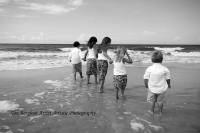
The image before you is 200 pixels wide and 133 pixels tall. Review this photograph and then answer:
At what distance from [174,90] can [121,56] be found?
8.84 feet

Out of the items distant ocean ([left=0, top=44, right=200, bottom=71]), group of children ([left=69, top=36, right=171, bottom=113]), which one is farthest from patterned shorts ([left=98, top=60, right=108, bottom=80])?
distant ocean ([left=0, top=44, right=200, bottom=71])

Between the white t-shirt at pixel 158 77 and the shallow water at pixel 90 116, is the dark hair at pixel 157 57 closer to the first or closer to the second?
the white t-shirt at pixel 158 77

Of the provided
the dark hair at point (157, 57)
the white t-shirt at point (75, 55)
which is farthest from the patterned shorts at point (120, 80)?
the white t-shirt at point (75, 55)

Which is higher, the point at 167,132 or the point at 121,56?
the point at 121,56

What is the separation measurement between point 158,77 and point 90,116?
1.75m

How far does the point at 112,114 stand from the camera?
14.0 ft

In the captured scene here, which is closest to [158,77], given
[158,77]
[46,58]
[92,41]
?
[158,77]

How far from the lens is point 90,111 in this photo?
446cm

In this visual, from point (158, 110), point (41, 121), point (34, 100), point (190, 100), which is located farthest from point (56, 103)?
point (190, 100)

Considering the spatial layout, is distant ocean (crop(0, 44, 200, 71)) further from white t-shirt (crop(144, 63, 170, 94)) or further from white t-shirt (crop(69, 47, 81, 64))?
white t-shirt (crop(144, 63, 170, 94))

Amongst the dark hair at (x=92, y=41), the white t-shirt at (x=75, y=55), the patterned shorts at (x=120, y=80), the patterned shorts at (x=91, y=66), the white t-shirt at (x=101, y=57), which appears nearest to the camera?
the patterned shorts at (x=120, y=80)

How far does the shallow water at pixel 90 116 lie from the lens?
354 centimetres

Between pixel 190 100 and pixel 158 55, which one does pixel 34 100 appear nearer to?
pixel 158 55

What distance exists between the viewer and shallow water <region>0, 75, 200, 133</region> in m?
3.54
